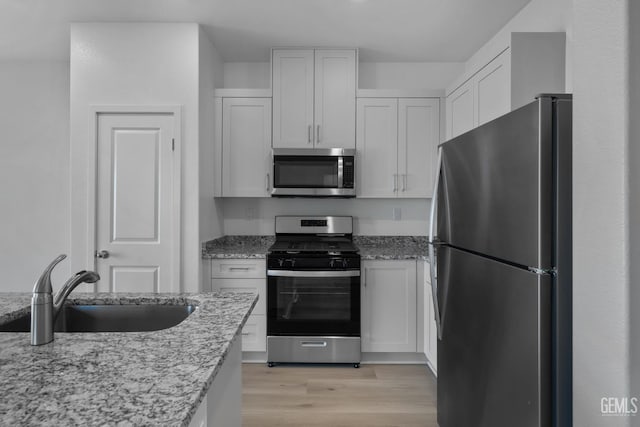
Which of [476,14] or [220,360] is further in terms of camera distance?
[476,14]

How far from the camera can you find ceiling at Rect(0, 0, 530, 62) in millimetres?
2520

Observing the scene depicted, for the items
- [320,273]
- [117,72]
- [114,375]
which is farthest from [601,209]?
[117,72]

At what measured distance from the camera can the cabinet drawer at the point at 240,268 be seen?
9.78 feet

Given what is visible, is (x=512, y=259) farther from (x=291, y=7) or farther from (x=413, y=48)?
(x=413, y=48)

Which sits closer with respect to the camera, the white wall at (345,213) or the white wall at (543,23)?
the white wall at (543,23)

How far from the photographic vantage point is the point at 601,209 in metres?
0.96

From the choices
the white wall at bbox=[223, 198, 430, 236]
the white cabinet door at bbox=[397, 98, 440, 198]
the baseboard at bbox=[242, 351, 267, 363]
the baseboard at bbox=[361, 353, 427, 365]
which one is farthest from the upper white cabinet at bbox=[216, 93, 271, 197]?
the baseboard at bbox=[361, 353, 427, 365]

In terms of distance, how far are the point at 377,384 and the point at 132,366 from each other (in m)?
2.21

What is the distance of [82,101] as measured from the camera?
9.12 ft

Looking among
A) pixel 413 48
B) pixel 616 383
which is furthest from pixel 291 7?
pixel 616 383

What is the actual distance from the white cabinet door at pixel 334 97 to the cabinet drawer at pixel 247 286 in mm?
1278

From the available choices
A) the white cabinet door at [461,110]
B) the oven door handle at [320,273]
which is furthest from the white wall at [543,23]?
the oven door handle at [320,273]

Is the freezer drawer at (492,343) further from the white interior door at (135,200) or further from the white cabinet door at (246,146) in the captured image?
the white interior door at (135,200)

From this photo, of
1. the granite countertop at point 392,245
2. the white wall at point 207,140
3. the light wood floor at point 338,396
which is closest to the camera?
the light wood floor at point 338,396
